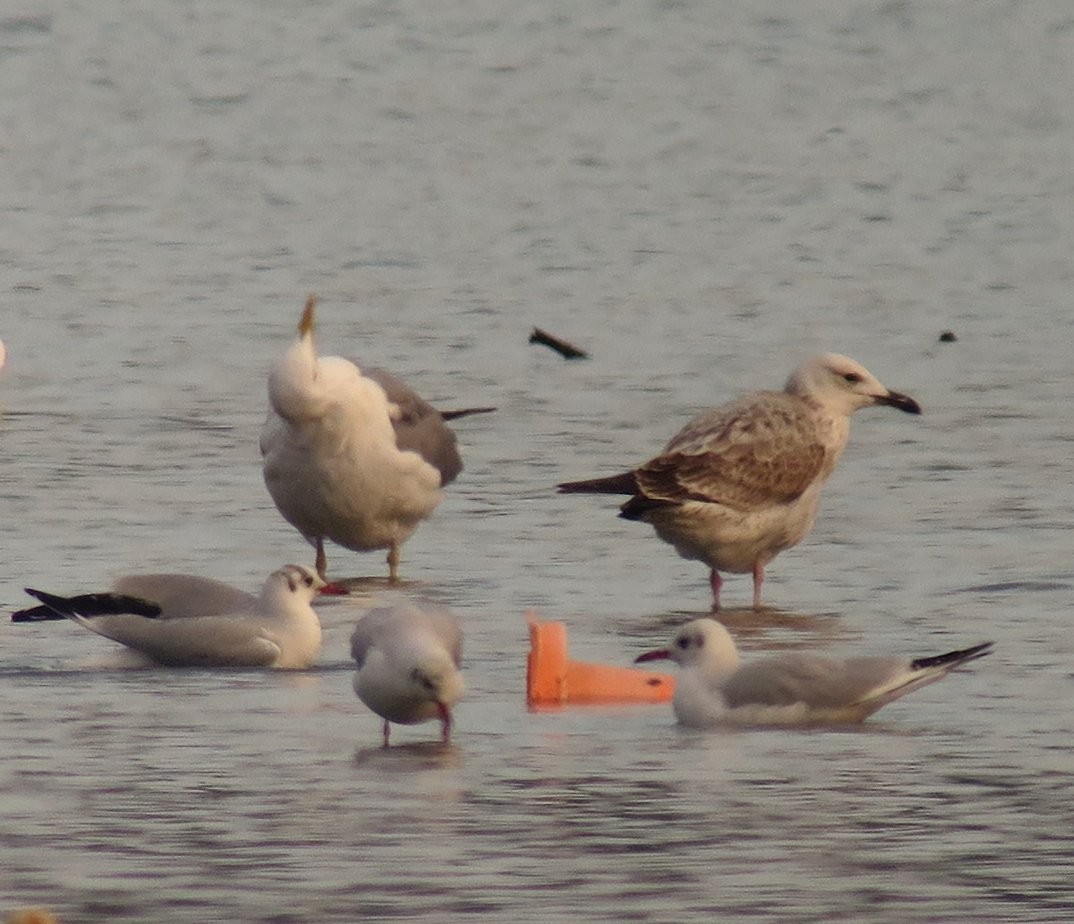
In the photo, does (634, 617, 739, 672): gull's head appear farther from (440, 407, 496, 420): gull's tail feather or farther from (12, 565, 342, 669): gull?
(440, 407, 496, 420): gull's tail feather

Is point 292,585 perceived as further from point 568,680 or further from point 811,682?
point 811,682

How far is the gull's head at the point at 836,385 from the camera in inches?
548

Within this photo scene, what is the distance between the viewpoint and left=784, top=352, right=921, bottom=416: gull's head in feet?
45.7

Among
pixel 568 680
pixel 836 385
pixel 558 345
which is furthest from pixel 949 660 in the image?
pixel 558 345

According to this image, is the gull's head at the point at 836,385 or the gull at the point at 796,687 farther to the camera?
the gull's head at the point at 836,385

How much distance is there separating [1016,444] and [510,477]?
8.03 ft

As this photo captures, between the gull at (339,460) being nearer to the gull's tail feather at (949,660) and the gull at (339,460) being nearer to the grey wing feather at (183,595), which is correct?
the grey wing feather at (183,595)

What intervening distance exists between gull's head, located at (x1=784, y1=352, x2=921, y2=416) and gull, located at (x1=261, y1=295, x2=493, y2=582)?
1.61 meters

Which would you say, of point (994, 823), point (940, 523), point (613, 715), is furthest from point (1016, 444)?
point (994, 823)

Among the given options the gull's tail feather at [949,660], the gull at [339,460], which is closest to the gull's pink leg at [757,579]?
the gull at [339,460]

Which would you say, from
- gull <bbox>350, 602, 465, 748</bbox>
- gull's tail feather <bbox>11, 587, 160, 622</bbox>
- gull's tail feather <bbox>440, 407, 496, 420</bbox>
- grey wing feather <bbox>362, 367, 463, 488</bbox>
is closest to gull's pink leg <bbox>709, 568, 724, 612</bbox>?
grey wing feather <bbox>362, 367, 463, 488</bbox>

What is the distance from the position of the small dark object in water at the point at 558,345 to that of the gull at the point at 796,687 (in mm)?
8438

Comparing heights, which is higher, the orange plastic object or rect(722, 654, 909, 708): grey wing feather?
rect(722, 654, 909, 708): grey wing feather

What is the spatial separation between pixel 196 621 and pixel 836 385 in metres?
3.93
